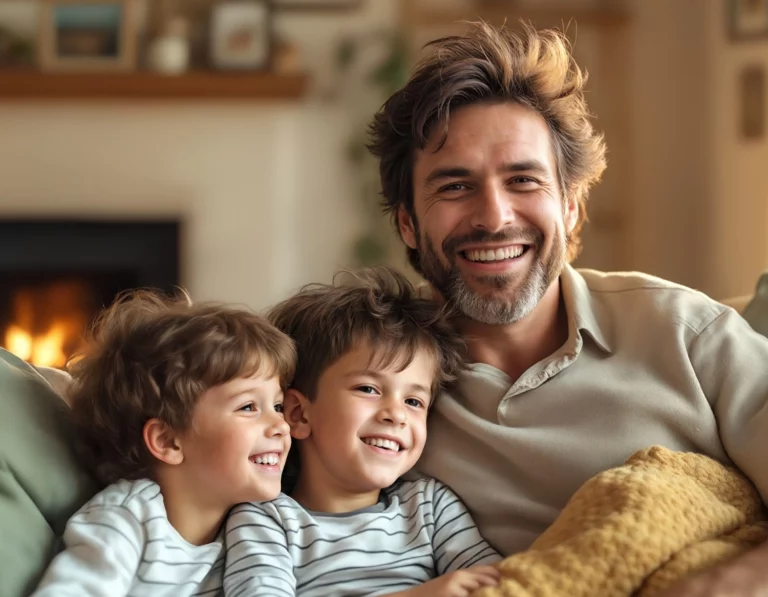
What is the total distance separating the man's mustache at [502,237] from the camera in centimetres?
163

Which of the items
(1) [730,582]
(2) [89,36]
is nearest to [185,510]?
(1) [730,582]

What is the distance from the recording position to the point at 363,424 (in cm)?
142

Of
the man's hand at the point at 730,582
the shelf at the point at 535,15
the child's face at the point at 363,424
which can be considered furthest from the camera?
the shelf at the point at 535,15

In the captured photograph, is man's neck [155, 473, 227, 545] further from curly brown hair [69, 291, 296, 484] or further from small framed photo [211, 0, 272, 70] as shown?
small framed photo [211, 0, 272, 70]

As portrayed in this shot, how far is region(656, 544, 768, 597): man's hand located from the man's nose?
0.64m

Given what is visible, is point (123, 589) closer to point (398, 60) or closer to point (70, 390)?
point (70, 390)

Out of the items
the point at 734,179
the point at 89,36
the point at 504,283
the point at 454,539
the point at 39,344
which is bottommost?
the point at 39,344

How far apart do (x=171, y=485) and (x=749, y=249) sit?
3495mm

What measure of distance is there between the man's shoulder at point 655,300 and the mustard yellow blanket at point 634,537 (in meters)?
0.27

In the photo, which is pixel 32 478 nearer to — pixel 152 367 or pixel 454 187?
pixel 152 367

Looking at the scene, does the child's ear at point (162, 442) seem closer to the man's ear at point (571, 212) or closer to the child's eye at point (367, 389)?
the child's eye at point (367, 389)

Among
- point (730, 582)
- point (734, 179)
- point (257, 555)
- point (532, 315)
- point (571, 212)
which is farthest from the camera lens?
point (734, 179)

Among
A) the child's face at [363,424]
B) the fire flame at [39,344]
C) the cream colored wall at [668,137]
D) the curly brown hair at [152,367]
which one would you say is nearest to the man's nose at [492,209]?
the child's face at [363,424]

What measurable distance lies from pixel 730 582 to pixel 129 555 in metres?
0.72
